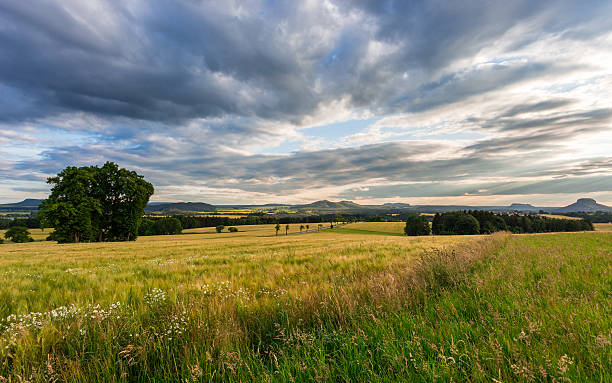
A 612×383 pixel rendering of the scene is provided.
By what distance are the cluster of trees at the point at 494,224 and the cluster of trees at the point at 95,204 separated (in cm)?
9723

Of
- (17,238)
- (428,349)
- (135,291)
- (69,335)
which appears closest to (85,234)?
(135,291)

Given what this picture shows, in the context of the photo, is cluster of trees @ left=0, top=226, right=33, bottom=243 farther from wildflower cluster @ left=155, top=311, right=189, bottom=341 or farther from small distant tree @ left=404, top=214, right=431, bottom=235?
small distant tree @ left=404, top=214, right=431, bottom=235

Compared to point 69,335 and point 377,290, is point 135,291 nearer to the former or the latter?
point 69,335

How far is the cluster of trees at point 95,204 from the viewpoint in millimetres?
37688

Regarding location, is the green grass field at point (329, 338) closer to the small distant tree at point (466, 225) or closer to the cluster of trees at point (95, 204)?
the cluster of trees at point (95, 204)

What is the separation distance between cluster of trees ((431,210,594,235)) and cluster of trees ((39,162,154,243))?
97226mm

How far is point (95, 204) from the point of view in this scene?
39312 mm

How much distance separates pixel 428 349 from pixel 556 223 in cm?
13963

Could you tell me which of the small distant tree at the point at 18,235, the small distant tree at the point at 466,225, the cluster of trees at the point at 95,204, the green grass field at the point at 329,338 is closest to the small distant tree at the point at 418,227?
the small distant tree at the point at 466,225

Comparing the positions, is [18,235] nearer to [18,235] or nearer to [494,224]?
[18,235]

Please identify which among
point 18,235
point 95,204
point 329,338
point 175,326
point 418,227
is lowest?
point 418,227

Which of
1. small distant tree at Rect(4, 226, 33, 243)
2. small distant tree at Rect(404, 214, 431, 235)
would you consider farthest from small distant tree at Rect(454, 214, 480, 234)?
small distant tree at Rect(4, 226, 33, 243)

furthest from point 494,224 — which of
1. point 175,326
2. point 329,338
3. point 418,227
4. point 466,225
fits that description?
point 175,326

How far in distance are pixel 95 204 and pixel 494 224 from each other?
4781 inches
